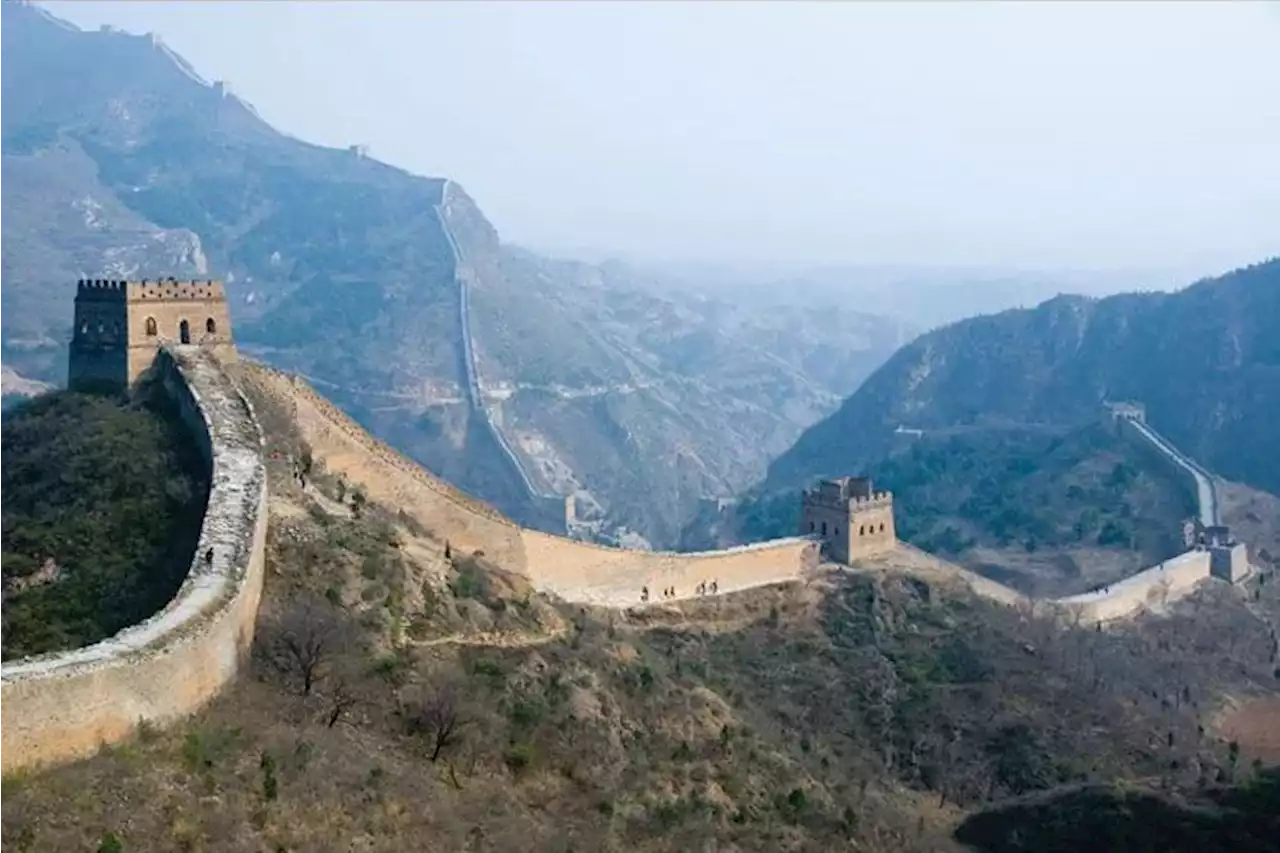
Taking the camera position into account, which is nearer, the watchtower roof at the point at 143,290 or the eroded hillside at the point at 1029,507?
the watchtower roof at the point at 143,290

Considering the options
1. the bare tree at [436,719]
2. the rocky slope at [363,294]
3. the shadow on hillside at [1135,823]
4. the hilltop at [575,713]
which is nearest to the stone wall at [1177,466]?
the hilltop at [575,713]

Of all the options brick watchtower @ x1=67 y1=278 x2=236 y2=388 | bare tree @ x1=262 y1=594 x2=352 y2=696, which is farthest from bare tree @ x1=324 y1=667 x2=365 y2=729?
brick watchtower @ x1=67 y1=278 x2=236 y2=388

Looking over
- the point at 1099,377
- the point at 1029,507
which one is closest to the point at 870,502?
the point at 1029,507

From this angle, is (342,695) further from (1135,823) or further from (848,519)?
(848,519)

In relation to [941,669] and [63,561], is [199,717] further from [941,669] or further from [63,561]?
[941,669]

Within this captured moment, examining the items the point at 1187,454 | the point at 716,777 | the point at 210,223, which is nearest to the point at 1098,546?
the point at 1187,454

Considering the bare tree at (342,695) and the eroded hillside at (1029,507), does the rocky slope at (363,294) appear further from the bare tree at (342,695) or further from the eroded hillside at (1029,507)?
the bare tree at (342,695)

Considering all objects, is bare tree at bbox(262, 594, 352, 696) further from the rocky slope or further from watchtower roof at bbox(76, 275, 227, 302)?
the rocky slope
